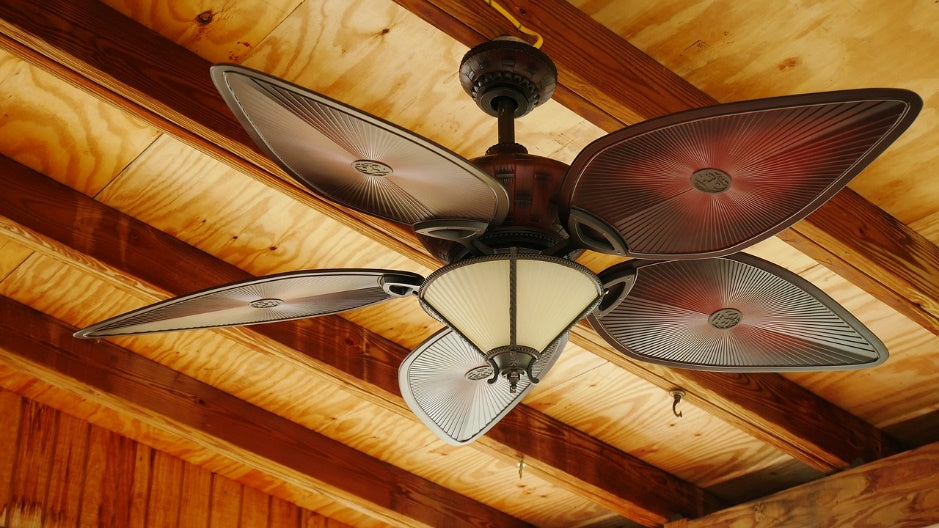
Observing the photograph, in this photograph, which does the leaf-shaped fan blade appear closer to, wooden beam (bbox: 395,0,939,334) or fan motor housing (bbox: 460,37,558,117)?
fan motor housing (bbox: 460,37,558,117)

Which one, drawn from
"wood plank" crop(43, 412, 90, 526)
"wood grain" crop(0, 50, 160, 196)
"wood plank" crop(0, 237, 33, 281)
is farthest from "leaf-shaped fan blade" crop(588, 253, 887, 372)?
"wood plank" crop(43, 412, 90, 526)

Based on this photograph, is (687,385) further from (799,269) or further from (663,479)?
(663,479)

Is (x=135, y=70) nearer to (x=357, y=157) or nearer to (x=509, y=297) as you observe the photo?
(x=357, y=157)

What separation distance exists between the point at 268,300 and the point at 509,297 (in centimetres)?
52

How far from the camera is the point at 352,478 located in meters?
4.12

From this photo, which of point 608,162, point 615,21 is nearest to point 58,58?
point 615,21

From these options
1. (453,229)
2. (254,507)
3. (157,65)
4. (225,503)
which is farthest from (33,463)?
(453,229)

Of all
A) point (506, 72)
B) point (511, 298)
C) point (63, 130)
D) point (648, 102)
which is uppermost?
point (63, 130)

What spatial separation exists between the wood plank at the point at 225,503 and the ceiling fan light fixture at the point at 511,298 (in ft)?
8.74

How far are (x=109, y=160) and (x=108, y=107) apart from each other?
8.6 inches

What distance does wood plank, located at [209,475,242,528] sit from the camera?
419cm

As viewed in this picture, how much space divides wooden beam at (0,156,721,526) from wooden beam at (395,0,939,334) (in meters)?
1.33

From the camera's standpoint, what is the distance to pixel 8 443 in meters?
3.78

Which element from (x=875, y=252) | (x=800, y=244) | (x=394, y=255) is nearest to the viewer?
(x=800, y=244)
